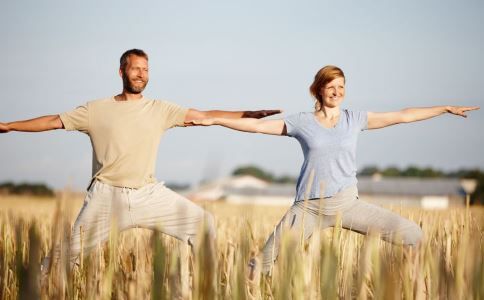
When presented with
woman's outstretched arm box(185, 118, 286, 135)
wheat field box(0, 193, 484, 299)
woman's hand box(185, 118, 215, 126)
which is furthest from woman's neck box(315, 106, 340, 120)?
wheat field box(0, 193, 484, 299)

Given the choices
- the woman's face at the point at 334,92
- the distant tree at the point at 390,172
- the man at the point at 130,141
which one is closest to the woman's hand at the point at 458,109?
the woman's face at the point at 334,92

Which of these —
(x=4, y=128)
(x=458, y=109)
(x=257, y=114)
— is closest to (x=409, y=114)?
(x=458, y=109)

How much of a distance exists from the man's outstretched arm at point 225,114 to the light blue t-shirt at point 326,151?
517 mm

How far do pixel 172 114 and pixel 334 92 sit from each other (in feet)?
4.22

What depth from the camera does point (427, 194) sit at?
76.6m

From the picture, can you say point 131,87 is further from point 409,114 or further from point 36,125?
point 409,114

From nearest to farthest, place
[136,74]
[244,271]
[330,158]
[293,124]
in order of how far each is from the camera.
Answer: [244,271] → [330,158] → [293,124] → [136,74]

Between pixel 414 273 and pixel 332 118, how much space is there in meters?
2.23

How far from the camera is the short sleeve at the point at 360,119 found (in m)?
5.29

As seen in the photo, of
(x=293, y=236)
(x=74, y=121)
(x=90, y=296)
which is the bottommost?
(x=90, y=296)

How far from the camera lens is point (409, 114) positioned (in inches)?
222

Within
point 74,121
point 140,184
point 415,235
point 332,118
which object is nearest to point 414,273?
point 415,235

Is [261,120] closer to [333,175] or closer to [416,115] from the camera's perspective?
[333,175]

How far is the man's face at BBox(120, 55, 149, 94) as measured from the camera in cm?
557
